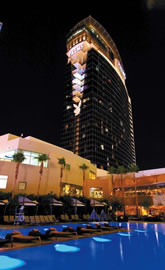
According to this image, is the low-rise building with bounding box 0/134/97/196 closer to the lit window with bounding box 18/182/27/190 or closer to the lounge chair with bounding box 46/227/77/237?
the lit window with bounding box 18/182/27/190

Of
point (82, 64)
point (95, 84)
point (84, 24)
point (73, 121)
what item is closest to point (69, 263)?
point (73, 121)

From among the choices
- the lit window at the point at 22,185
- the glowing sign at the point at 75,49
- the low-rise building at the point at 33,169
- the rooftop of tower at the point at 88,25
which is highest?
the rooftop of tower at the point at 88,25

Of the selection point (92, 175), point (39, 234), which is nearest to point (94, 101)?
point (92, 175)

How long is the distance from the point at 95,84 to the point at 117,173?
65975mm

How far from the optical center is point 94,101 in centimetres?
9669

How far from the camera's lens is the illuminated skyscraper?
90500mm

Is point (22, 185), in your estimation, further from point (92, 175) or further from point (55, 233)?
point (55, 233)

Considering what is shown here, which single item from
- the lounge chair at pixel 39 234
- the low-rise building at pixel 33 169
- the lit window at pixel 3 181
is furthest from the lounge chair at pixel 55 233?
the lit window at pixel 3 181

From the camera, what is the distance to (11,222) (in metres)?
21.5

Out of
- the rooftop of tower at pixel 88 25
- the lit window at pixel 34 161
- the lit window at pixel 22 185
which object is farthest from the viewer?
the rooftop of tower at pixel 88 25

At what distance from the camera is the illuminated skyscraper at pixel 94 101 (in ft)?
297

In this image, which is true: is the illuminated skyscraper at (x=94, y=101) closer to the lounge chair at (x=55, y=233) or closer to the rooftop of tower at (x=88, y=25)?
the rooftop of tower at (x=88, y=25)

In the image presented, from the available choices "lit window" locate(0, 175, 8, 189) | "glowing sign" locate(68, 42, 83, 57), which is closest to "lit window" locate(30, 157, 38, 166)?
"lit window" locate(0, 175, 8, 189)

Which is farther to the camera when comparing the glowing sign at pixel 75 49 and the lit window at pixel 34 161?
the glowing sign at pixel 75 49
